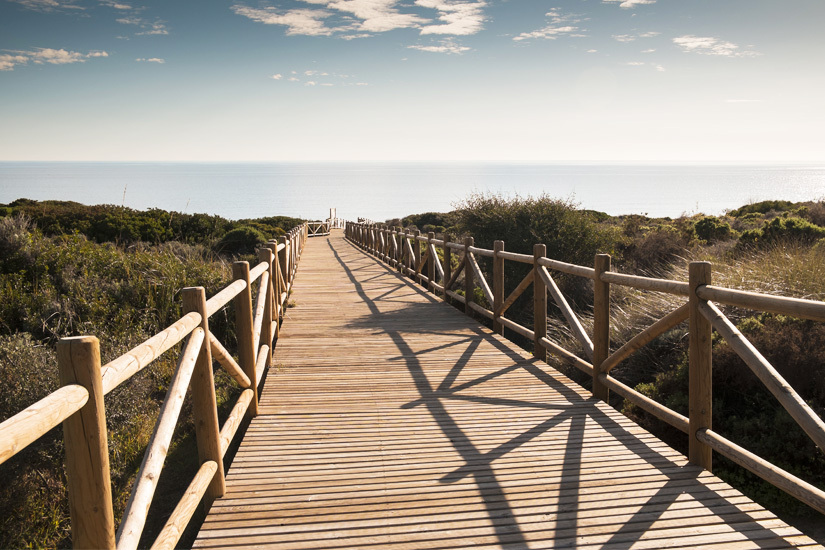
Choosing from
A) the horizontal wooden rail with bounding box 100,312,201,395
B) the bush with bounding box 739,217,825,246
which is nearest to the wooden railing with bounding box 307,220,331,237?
the bush with bounding box 739,217,825,246

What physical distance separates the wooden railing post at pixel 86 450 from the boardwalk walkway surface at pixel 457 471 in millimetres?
1056

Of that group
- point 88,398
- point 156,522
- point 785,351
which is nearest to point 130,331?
point 156,522

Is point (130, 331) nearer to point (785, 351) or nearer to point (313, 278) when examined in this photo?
point (313, 278)

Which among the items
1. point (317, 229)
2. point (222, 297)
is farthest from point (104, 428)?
point (317, 229)

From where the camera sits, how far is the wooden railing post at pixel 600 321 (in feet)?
16.4

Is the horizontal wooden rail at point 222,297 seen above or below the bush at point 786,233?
below

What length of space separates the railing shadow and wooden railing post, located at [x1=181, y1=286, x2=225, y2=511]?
4.20 feet

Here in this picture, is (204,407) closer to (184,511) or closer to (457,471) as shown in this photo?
(184,511)

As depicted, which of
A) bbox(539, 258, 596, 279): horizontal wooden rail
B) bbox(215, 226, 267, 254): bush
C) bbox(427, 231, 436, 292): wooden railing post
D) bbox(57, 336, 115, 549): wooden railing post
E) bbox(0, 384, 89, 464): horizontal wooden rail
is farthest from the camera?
bbox(215, 226, 267, 254): bush

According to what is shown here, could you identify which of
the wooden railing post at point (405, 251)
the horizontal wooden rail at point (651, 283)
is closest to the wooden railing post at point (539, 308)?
the horizontal wooden rail at point (651, 283)

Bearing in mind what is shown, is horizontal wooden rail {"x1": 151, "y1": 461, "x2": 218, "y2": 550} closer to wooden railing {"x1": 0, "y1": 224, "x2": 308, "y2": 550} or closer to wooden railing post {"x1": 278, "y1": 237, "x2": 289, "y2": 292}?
wooden railing {"x1": 0, "y1": 224, "x2": 308, "y2": 550}

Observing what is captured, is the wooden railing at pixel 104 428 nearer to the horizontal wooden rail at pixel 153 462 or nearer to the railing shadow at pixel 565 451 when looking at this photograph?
the horizontal wooden rail at pixel 153 462

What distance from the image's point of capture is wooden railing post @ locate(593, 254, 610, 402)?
16.4 feet

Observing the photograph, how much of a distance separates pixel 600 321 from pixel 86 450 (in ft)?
13.4
